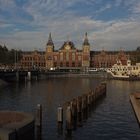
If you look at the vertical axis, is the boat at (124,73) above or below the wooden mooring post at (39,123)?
above

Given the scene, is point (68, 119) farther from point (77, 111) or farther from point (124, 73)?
point (124, 73)

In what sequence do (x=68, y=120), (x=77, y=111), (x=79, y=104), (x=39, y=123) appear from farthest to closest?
(x=79, y=104) → (x=77, y=111) → (x=68, y=120) → (x=39, y=123)

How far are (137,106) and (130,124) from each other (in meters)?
2.04

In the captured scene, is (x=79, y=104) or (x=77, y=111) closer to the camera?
(x=77, y=111)

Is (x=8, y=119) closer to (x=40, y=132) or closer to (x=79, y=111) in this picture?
(x=40, y=132)

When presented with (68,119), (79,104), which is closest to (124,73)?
(79,104)

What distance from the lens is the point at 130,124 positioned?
3438cm

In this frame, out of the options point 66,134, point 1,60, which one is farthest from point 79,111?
point 1,60

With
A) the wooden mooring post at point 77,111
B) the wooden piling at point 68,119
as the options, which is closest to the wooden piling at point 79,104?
the wooden mooring post at point 77,111

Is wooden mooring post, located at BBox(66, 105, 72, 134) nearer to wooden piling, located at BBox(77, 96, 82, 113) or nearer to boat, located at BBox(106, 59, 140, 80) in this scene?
wooden piling, located at BBox(77, 96, 82, 113)

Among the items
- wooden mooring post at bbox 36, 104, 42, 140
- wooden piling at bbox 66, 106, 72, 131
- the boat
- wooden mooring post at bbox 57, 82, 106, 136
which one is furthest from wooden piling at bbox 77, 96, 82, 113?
the boat

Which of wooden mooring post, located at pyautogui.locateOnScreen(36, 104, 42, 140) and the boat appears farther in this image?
the boat

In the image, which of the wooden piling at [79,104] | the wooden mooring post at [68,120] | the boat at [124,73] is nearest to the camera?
the wooden mooring post at [68,120]

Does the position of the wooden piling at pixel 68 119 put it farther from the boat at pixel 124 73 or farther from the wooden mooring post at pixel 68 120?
the boat at pixel 124 73
